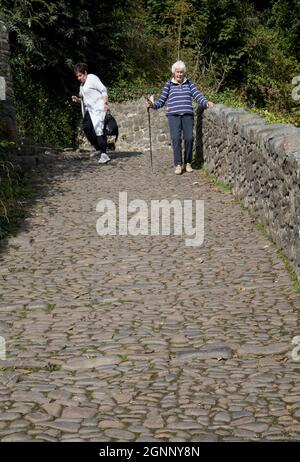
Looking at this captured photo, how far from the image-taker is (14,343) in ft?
17.0

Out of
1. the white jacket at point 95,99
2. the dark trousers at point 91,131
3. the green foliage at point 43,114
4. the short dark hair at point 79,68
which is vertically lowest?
the green foliage at point 43,114

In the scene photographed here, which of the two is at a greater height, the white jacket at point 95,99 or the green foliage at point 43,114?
the white jacket at point 95,99

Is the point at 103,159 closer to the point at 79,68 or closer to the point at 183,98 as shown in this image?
the point at 79,68

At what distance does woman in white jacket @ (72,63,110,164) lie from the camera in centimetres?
1332

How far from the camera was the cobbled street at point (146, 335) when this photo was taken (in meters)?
3.96

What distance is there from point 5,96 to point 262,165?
17.6ft

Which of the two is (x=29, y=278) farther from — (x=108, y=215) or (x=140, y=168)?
(x=140, y=168)

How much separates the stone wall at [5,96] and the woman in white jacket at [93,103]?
119cm

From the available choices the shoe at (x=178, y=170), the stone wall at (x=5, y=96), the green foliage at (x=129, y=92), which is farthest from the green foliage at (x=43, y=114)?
the shoe at (x=178, y=170)

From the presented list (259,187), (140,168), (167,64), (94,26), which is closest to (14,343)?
(259,187)

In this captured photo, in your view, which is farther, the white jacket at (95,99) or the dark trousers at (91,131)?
the dark trousers at (91,131)

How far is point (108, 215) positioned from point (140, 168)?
3916 millimetres

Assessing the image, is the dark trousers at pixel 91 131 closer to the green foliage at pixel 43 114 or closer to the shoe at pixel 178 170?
the shoe at pixel 178 170

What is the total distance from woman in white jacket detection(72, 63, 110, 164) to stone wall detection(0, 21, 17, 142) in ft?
3.90
